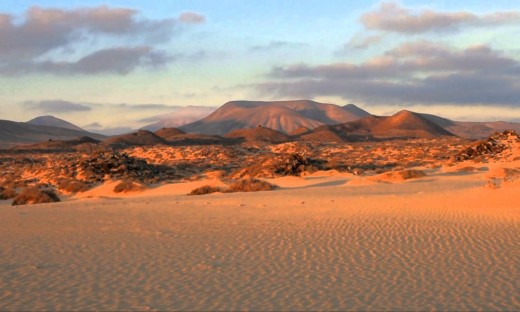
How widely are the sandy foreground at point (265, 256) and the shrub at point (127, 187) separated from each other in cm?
710

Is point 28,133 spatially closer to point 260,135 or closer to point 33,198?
point 260,135

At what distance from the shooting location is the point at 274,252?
9.80 m

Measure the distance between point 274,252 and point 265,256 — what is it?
15.9 inches

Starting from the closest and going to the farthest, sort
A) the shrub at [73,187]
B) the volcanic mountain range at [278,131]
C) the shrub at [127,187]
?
the shrub at [127,187], the shrub at [73,187], the volcanic mountain range at [278,131]

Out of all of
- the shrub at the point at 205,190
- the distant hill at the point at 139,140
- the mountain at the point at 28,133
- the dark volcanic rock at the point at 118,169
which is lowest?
the shrub at the point at 205,190

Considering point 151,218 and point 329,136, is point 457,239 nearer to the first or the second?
point 151,218

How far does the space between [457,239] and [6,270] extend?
27.6 feet

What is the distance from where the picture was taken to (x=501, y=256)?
925 centimetres

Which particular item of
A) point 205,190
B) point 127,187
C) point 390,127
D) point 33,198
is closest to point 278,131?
point 390,127

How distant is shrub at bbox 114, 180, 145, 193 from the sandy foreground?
7.10 meters

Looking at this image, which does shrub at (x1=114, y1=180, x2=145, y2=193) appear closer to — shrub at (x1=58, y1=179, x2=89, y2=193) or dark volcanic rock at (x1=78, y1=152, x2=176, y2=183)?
shrub at (x1=58, y1=179, x2=89, y2=193)

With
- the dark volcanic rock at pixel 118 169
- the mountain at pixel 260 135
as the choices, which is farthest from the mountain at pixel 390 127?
the dark volcanic rock at pixel 118 169

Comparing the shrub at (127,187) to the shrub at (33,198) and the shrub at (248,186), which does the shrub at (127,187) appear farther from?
the shrub at (248,186)

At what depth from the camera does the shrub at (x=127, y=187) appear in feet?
83.6
